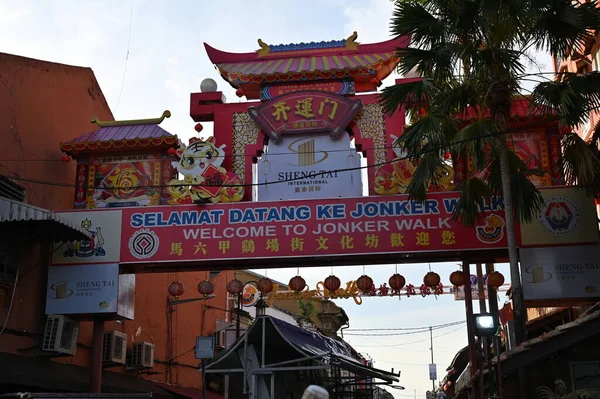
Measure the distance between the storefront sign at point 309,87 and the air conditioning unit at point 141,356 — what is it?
7705mm

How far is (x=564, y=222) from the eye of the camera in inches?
656

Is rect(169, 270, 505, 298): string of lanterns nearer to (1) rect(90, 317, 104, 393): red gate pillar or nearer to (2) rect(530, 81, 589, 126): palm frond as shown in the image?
(1) rect(90, 317, 104, 393): red gate pillar

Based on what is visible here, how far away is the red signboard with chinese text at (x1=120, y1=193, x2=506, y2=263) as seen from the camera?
55.6 ft

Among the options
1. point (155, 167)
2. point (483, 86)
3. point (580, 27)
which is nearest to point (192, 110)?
point (155, 167)

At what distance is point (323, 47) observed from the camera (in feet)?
64.7

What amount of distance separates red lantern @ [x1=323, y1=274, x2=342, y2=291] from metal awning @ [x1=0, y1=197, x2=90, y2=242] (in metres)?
5.69

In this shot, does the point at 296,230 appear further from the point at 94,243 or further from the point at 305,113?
the point at 94,243

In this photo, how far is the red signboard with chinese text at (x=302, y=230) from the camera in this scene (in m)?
16.9

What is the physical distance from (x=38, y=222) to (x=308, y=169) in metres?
6.15

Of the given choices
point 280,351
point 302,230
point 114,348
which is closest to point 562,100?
point 302,230

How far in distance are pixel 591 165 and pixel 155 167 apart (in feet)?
32.7

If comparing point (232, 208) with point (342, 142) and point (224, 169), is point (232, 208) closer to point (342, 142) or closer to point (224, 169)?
point (224, 169)

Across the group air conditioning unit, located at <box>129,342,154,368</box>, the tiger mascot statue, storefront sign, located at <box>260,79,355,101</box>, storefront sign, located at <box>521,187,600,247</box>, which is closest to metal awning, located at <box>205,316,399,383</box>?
the tiger mascot statue

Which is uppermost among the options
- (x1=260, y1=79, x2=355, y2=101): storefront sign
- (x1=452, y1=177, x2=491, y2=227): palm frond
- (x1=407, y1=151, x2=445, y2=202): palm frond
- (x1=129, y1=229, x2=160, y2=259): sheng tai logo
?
(x1=260, y1=79, x2=355, y2=101): storefront sign
